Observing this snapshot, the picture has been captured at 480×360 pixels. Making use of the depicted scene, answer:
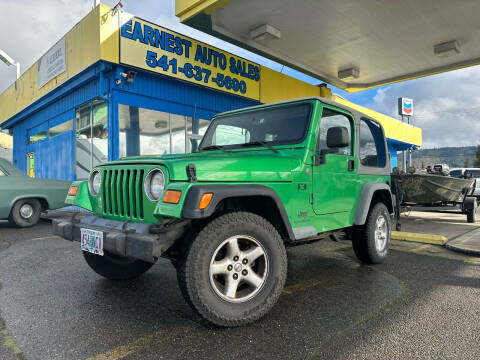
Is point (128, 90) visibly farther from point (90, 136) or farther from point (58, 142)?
point (58, 142)

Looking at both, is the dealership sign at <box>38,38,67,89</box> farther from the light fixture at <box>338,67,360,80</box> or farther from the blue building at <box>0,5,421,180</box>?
the light fixture at <box>338,67,360,80</box>

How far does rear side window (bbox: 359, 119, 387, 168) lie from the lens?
420cm

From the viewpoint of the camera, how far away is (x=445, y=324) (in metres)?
2.55

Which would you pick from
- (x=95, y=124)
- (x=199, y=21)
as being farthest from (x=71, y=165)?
(x=199, y=21)

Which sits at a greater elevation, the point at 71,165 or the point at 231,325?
the point at 71,165

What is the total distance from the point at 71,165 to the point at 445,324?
1130 centimetres

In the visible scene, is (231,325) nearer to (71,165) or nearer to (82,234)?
(82,234)

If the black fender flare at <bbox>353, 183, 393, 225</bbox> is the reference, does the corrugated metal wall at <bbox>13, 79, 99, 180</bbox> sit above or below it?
above

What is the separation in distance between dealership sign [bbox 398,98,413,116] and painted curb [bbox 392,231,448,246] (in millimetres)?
34124

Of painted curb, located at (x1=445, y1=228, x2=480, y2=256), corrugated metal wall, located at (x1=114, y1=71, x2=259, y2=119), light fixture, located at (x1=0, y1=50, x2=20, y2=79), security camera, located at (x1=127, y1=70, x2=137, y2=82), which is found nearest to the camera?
painted curb, located at (x1=445, y1=228, x2=480, y2=256)

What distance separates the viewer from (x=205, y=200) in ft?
7.63

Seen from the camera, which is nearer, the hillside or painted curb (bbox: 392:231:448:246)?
painted curb (bbox: 392:231:448:246)

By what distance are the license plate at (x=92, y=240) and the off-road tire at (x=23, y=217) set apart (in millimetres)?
5824

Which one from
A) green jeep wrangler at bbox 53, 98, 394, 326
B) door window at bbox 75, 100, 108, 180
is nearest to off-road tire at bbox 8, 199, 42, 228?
door window at bbox 75, 100, 108, 180
